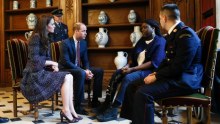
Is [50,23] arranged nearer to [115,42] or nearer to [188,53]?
[188,53]

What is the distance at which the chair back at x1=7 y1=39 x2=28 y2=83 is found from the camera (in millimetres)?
3293

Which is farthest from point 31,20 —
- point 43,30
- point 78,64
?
point 43,30

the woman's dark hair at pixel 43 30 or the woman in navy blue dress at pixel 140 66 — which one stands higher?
the woman's dark hair at pixel 43 30

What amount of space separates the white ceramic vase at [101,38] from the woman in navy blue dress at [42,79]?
89.5 inches

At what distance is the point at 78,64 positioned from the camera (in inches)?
146

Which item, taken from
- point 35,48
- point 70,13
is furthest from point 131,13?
point 35,48

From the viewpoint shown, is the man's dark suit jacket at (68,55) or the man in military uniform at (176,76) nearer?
the man in military uniform at (176,76)

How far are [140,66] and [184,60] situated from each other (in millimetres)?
1093

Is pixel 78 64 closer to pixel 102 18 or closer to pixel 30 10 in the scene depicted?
pixel 102 18

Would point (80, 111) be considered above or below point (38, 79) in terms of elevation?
below

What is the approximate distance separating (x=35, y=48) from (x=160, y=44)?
136cm

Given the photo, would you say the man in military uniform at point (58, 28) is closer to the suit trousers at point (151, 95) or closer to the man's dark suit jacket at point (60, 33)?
the man's dark suit jacket at point (60, 33)

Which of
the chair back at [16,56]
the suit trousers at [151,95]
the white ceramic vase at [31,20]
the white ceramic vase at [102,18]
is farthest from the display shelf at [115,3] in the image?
the suit trousers at [151,95]

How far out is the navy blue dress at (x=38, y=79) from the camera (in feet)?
9.52
